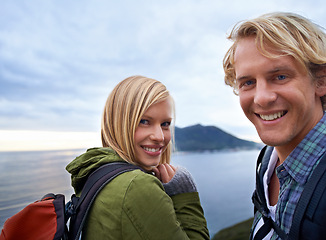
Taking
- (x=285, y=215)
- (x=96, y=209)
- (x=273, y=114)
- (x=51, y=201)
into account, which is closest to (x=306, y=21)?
(x=273, y=114)

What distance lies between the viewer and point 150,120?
2.86 metres

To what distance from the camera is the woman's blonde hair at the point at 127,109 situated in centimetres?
274

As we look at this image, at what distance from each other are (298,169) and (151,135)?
1.49 meters

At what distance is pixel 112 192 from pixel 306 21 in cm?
248

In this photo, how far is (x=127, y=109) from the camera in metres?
2.78

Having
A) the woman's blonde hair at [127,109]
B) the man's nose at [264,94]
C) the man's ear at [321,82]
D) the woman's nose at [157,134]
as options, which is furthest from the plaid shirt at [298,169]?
the woman's blonde hair at [127,109]

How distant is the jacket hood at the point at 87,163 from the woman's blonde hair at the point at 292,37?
1.76 metres

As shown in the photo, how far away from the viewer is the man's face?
221 centimetres

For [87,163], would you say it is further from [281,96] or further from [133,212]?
[281,96]

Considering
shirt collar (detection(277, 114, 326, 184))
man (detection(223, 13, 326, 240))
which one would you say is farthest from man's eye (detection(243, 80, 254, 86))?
shirt collar (detection(277, 114, 326, 184))

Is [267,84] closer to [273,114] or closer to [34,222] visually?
[273,114]

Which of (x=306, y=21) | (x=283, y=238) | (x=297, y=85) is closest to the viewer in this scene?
(x=283, y=238)

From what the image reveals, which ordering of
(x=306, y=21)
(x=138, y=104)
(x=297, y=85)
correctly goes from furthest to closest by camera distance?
(x=138, y=104) → (x=306, y=21) → (x=297, y=85)

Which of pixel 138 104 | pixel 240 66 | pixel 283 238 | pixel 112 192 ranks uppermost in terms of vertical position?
pixel 240 66
